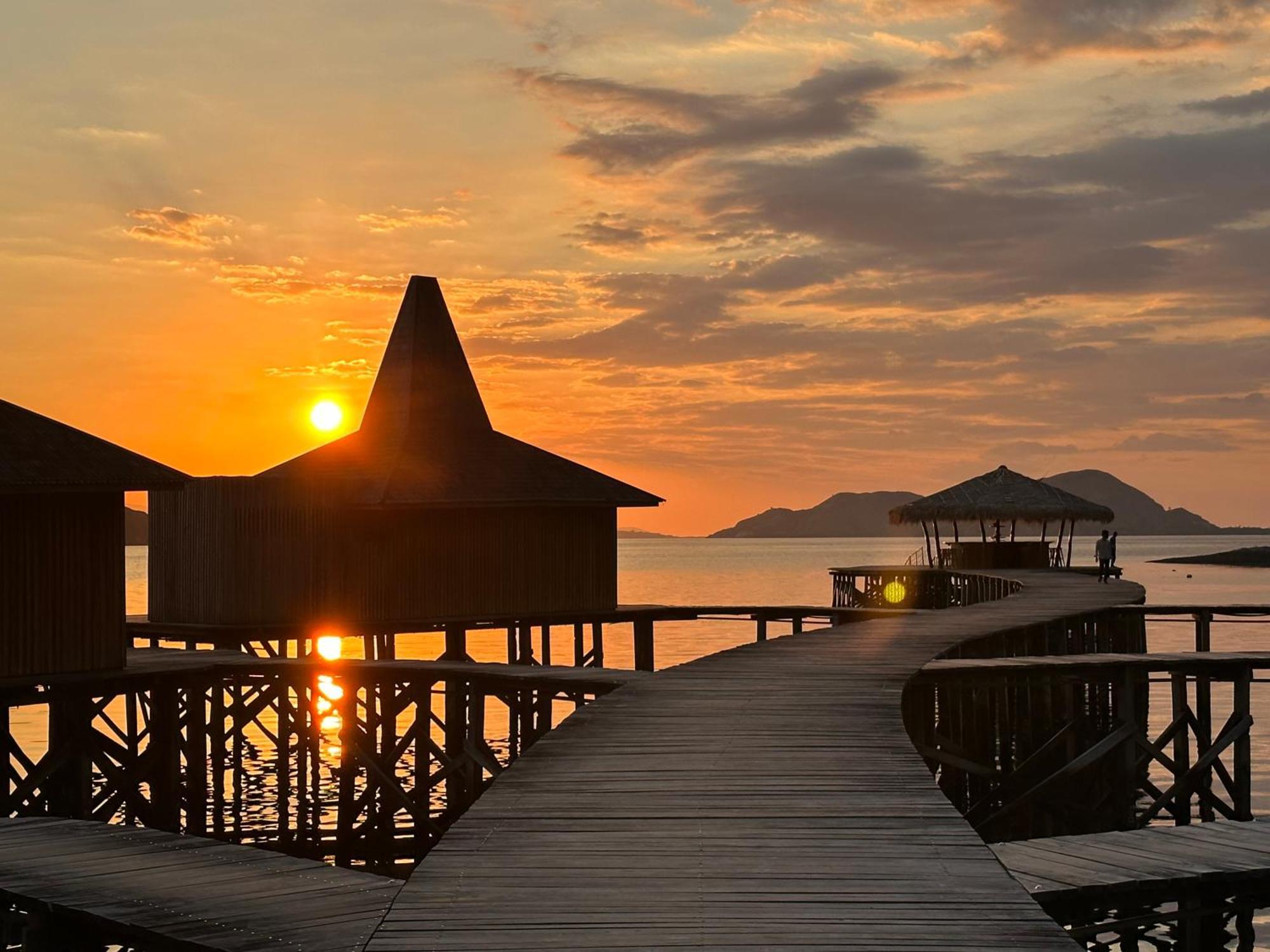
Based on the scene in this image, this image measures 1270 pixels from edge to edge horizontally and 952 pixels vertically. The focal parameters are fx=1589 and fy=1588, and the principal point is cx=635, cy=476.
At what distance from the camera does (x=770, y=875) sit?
7258 mm

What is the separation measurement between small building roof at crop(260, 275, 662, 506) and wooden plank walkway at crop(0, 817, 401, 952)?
15.6 metres

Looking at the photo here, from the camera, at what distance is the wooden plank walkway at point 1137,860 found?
9.43 meters

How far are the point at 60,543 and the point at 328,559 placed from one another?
7.38 meters

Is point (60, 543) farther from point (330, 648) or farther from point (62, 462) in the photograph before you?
point (330, 648)

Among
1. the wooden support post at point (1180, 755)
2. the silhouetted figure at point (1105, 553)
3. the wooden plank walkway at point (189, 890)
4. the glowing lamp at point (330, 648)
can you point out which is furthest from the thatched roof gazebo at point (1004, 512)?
the glowing lamp at point (330, 648)

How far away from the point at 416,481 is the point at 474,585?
6.82ft

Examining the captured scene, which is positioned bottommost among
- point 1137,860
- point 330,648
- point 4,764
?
point 330,648

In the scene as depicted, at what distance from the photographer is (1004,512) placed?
44188 millimetres

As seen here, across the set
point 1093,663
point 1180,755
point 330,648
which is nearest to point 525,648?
point 1180,755

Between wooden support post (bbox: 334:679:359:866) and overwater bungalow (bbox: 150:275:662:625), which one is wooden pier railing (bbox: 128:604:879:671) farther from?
wooden support post (bbox: 334:679:359:866)

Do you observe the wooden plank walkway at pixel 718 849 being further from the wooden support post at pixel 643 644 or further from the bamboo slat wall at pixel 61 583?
the wooden support post at pixel 643 644

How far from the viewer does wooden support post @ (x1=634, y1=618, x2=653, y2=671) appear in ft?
96.6

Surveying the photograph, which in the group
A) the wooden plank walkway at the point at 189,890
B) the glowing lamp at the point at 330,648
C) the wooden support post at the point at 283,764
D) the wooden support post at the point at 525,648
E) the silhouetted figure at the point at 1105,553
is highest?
the silhouetted figure at the point at 1105,553

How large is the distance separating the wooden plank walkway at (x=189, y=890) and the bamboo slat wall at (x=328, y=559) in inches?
584
